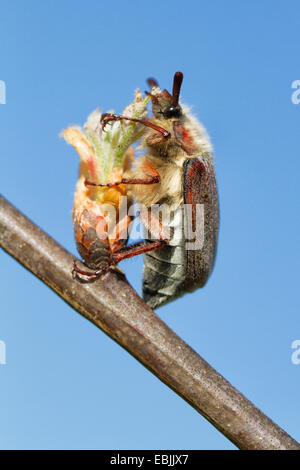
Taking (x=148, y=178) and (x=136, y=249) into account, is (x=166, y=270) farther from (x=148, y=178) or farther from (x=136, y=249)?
(x=148, y=178)

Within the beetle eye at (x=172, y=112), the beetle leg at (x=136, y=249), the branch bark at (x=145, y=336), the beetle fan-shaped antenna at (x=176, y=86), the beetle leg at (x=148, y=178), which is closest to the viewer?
the branch bark at (x=145, y=336)

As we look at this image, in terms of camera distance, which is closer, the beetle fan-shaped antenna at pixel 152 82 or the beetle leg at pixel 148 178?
the beetle leg at pixel 148 178

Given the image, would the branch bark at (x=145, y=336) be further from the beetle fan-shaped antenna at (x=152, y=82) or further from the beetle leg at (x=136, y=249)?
the beetle fan-shaped antenna at (x=152, y=82)

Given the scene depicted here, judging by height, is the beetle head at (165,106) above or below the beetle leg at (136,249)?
above

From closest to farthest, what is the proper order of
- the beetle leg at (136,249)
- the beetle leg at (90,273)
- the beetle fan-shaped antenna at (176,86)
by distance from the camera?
the beetle leg at (90,273) < the beetle leg at (136,249) < the beetle fan-shaped antenna at (176,86)

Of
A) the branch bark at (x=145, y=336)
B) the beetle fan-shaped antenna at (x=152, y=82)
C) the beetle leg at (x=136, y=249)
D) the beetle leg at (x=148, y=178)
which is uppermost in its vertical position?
the beetle fan-shaped antenna at (x=152, y=82)

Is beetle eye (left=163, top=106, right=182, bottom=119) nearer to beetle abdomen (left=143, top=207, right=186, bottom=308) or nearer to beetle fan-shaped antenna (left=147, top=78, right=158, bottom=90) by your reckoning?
beetle fan-shaped antenna (left=147, top=78, right=158, bottom=90)

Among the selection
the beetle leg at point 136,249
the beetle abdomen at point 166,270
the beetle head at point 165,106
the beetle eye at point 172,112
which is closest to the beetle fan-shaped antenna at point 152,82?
the beetle head at point 165,106
